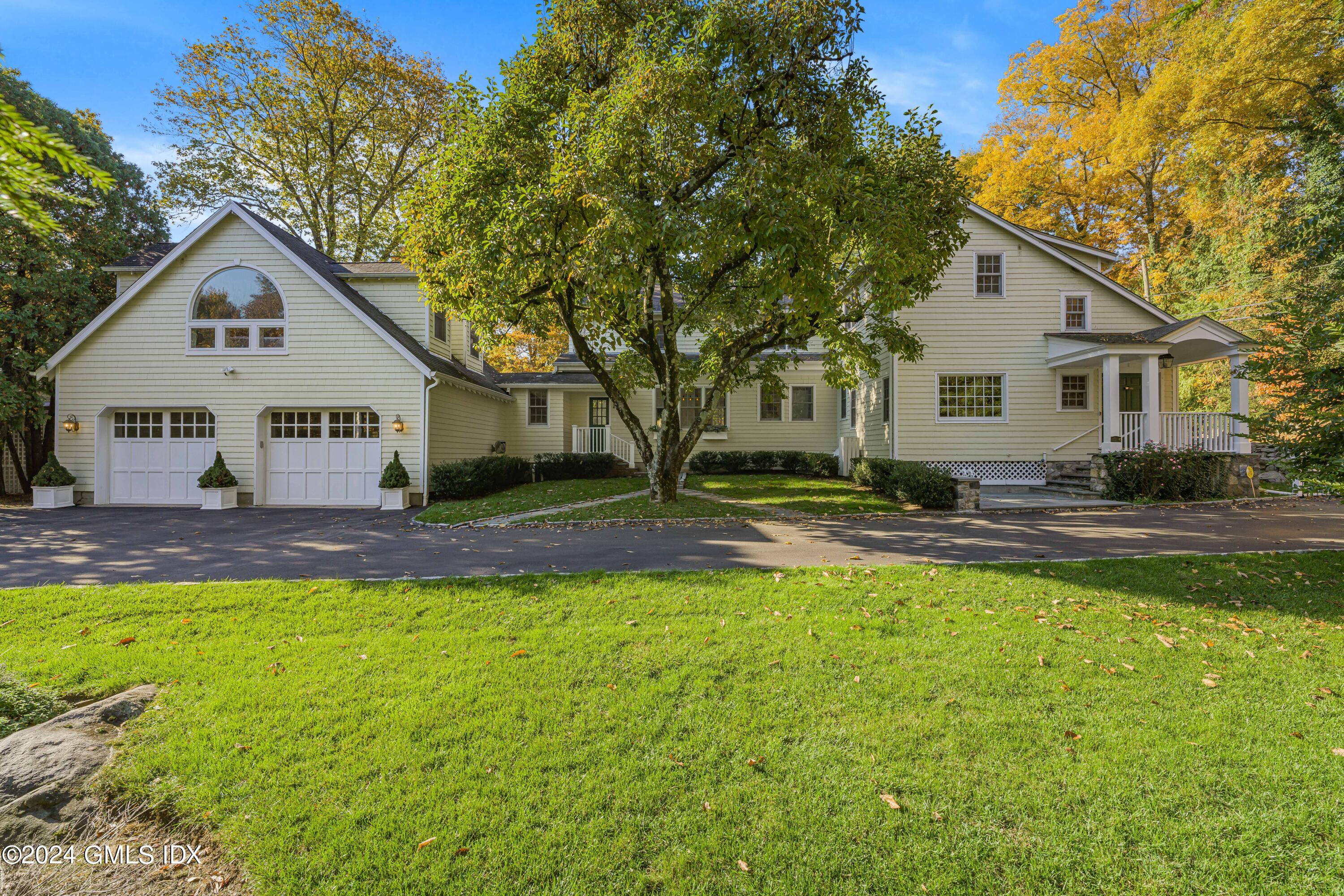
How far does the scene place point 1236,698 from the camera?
139 inches

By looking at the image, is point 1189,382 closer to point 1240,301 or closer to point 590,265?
point 1240,301

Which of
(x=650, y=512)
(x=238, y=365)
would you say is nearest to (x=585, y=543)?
(x=650, y=512)

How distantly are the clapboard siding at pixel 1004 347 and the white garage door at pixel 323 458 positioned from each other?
14385 mm

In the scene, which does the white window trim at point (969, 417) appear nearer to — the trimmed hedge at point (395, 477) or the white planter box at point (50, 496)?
the trimmed hedge at point (395, 477)

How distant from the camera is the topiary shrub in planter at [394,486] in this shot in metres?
12.8

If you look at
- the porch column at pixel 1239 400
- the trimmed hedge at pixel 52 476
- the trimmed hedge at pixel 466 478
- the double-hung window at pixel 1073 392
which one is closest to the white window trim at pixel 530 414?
the trimmed hedge at pixel 466 478

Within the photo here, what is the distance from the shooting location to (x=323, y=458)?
13766 millimetres

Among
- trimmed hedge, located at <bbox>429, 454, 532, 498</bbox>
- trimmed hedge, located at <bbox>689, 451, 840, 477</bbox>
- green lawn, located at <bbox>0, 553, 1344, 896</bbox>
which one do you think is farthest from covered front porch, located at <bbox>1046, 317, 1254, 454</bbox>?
trimmed hedge, located at <bbox>429, 454, 532, 498</bbox>

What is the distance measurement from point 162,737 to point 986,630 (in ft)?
18.9

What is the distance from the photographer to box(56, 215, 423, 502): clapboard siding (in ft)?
44.2

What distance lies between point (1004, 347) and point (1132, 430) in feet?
12.5

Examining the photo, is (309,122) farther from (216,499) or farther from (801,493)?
(801,493)

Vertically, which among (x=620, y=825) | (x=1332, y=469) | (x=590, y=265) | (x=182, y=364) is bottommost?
(x=620, y=825)

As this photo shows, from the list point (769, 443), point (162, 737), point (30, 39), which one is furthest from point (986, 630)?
point (769, 443)
